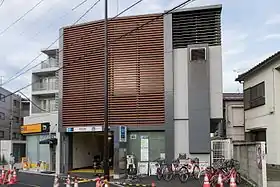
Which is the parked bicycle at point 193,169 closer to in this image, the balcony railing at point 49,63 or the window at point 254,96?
the window at point 254,96

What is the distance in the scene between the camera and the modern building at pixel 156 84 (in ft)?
80.1

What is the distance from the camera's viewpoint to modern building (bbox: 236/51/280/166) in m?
25.2

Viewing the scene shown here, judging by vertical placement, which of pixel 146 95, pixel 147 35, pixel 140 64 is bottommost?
pixel 146 95

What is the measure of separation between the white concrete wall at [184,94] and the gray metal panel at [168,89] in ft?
0.95

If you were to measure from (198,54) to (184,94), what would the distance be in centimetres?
255

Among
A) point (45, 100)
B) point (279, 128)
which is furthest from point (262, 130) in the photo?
point (45, 100)

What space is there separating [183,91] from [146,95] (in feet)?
7.49

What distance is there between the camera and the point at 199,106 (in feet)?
79.7

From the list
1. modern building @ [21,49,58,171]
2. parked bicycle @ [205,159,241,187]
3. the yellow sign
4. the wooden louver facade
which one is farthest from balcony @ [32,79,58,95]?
parked bicycle @ [205,159,241,187]

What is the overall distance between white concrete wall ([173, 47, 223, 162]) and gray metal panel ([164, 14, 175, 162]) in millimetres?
289

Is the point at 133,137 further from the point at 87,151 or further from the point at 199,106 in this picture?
the point at 87,151

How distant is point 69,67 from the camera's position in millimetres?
28250

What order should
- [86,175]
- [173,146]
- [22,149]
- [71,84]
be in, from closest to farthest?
[173,146]
[86,175]
[71,84]
[22,149]

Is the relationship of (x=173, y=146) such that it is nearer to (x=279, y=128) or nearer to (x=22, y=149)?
(x=279, y=128)
